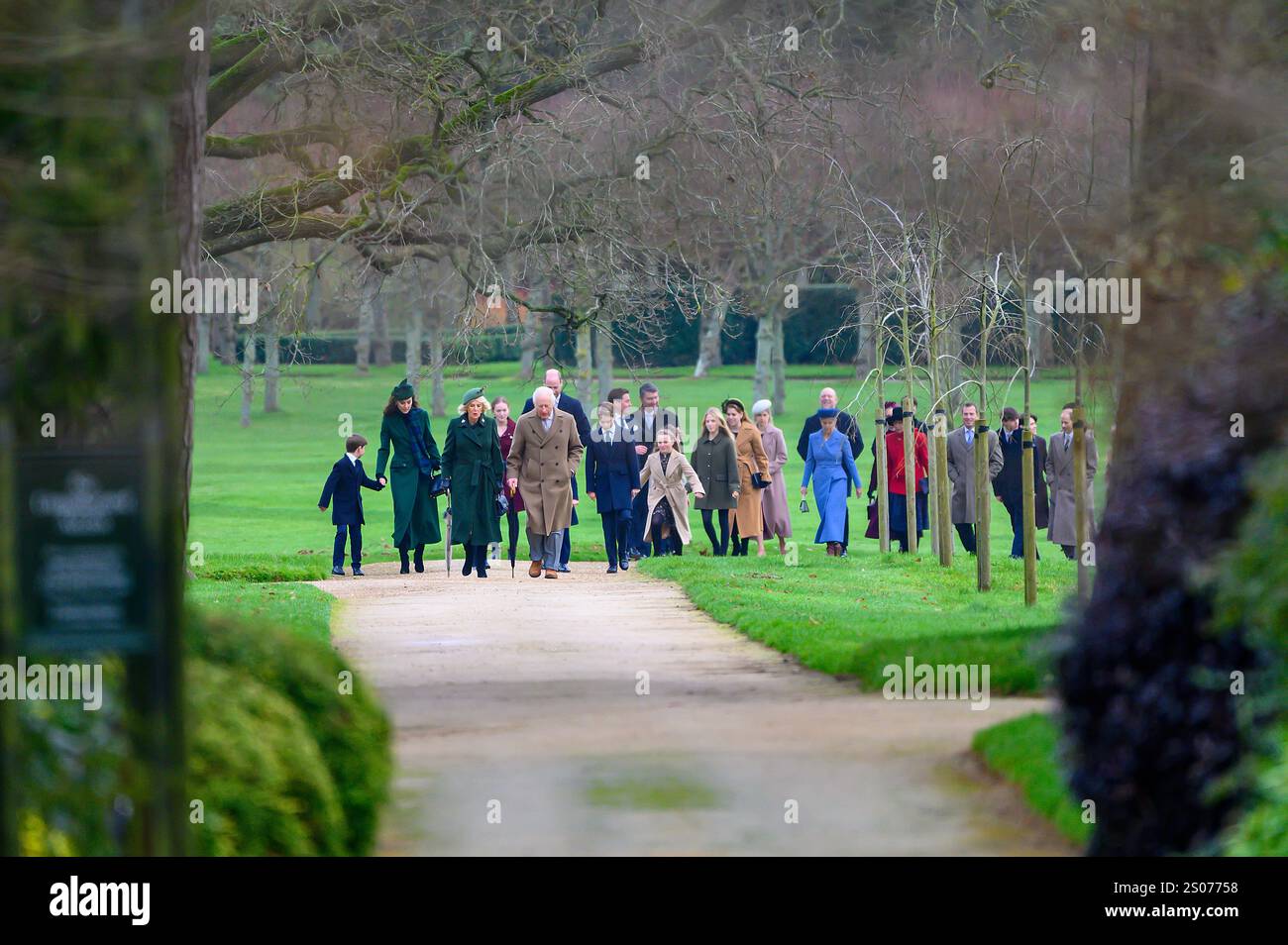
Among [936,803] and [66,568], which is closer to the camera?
[66,568]

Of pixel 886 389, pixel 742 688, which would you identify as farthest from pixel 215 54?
pixel 886 389

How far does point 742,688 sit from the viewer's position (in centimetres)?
1070

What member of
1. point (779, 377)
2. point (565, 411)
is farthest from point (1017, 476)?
point (779, 377)

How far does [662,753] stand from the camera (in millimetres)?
8547

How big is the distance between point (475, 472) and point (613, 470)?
6.00 ft

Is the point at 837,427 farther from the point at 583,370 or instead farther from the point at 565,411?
the point at 583,370

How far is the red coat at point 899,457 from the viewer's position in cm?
2222

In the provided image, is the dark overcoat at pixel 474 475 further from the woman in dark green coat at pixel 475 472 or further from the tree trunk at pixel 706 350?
the tree trunk at pixel 706 350

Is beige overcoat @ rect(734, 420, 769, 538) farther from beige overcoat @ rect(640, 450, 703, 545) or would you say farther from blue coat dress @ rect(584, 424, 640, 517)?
blue coat dress @ rect(584, 424, 640, 517)

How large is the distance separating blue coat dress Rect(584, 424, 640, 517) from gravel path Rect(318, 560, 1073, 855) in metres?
6.18

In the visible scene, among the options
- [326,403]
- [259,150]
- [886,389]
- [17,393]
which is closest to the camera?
[17,393]
